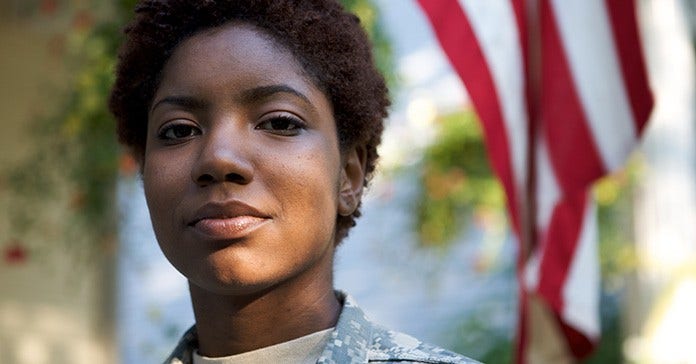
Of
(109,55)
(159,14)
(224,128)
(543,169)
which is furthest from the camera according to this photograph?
(109,55)

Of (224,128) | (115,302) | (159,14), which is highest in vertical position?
(115,302)

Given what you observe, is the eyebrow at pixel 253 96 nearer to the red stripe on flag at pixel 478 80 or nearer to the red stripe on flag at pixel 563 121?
the red stripe on flag at pixel 478 80

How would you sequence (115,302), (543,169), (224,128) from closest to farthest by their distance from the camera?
(224,128)
(543,169)
(115,302)

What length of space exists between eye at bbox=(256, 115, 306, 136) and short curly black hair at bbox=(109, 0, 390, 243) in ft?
0.31

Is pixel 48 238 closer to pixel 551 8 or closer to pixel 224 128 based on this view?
pixel 551 8

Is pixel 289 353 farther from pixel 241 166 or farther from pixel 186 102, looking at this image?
pixel 186 102

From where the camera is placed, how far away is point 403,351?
1.85 m

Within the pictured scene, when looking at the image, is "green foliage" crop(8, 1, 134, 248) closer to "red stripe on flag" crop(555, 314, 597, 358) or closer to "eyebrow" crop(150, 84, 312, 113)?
"red stripe on flag" crop(555, 314, 597, 358)

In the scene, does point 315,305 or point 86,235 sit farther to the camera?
point 86,235

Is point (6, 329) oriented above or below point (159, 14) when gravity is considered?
above

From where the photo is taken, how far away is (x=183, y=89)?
1.88 m

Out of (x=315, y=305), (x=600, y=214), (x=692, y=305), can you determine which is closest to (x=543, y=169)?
(x=692, y=305)

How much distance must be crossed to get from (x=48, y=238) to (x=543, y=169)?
2708 millimetres

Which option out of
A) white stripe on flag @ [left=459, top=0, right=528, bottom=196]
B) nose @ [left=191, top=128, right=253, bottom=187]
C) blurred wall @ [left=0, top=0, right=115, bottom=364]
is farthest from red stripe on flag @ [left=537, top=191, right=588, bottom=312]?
blurred wall @ [left=0, top=0, right=115, bottom=364]
